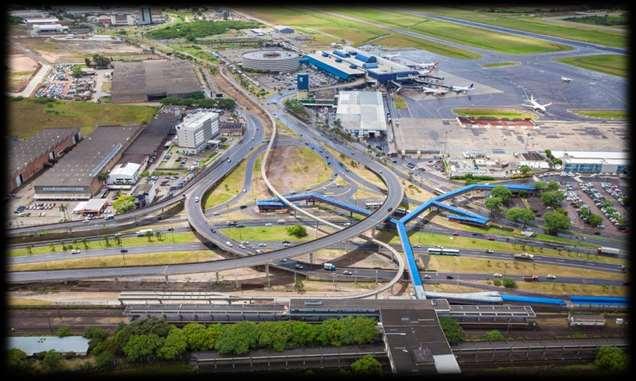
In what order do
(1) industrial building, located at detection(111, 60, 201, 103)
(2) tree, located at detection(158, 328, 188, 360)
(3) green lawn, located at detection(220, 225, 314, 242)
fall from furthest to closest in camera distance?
(1) industrial building, located at detection(111, 60, 201, 103) → (3) green lawn, located at detection(220, 225, 314, 242) → (2) tree, located at detection(158, 328, 188, 360)

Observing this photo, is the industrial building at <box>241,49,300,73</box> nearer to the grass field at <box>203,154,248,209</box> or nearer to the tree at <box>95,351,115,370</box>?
the grass field at <box>203,154,248,209</box>

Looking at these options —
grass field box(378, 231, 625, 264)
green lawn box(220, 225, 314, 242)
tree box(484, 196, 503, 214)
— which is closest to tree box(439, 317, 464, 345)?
grass field box(378, 231, 625, 264)

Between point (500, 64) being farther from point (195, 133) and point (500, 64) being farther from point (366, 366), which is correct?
point (366, 366)

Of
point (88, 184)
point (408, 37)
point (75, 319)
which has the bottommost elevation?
point (75, 319)

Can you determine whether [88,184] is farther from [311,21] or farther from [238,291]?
[311,21]

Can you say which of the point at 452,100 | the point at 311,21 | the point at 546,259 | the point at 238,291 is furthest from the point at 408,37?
the point at 238,291

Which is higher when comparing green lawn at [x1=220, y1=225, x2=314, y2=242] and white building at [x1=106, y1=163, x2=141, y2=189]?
white building at [x1=106, y1=163, x2=141, y2=189]

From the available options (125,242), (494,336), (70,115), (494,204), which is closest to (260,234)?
(125,242)
